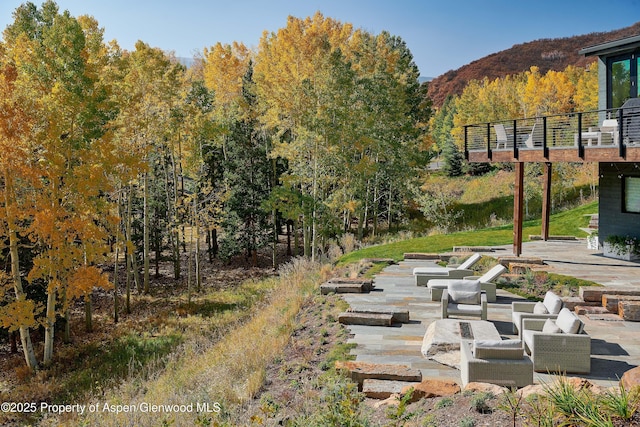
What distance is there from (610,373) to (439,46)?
19.9m

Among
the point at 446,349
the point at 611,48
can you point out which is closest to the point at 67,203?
the point at 446,349

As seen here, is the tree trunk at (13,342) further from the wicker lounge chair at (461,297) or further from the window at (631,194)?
the window at (631,194)

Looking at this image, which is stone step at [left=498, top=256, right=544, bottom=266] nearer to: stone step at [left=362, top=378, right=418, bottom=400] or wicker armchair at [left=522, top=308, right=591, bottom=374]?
wicker armchair at [left=522, top=308, right=591, bottom=374]

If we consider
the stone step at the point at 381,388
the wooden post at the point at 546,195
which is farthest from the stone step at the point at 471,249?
the stone step at the point at 381,388

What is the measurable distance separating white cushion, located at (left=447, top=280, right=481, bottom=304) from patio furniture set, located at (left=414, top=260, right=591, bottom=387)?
161mm

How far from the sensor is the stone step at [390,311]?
9.86 meters

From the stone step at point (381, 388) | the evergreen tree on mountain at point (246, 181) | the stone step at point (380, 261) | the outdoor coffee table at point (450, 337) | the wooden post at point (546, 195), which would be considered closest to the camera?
the stone step at point (381, 388)

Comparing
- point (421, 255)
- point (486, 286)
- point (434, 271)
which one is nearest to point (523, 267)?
point (434, 271)

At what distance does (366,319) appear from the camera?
9852mm

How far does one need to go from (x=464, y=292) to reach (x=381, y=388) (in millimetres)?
3974

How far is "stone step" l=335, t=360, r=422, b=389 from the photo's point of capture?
6988 mm

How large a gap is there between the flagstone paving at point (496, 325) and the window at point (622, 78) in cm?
453

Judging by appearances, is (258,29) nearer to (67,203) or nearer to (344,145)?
(344,145)

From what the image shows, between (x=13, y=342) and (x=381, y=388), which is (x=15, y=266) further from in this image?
(x=381, y=388)
